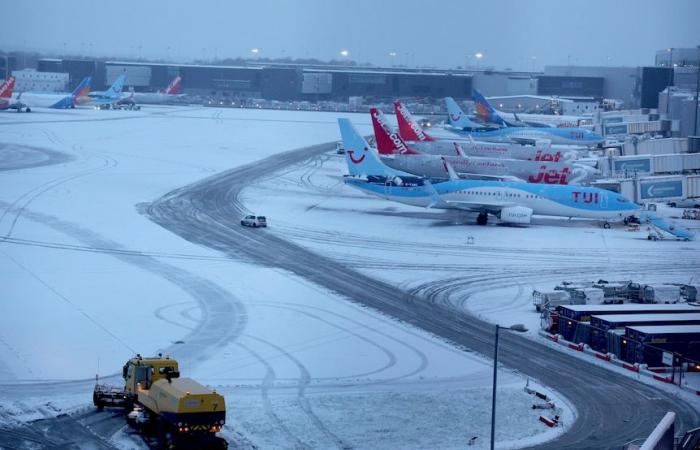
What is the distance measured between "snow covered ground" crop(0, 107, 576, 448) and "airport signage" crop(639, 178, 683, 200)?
7415 millimetres

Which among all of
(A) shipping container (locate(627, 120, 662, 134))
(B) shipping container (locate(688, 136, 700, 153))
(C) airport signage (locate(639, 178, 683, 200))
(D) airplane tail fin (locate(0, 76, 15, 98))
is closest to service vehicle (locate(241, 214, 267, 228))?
(C) airport signage (locate(639, 178, 683, 200))

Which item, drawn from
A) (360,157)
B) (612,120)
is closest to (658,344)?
(360,157)

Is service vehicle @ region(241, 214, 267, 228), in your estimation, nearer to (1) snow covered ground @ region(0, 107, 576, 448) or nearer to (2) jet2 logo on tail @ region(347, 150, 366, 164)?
(1) snow covered ground @ region(0, 107, 576, 448)

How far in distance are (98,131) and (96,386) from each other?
234 feet

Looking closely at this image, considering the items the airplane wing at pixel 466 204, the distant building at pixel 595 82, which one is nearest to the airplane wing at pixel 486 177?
the airplane wing at pixel 466 204

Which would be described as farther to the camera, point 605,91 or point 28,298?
point 605,91

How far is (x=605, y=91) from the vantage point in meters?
143

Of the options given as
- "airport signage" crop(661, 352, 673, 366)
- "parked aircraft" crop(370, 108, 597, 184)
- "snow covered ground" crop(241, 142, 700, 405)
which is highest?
"parked aircraft" crop(370, 108, 597, 184)

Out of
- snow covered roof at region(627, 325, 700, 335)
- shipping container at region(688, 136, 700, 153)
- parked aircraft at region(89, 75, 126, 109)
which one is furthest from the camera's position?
parked aircraft at region(89, 75, 126, 109)

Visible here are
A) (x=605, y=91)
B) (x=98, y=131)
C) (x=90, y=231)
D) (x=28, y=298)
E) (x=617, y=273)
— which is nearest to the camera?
(x=28, y=298)

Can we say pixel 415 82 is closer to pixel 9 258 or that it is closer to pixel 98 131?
pixel 98 131

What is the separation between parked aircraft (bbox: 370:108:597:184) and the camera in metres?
56.9

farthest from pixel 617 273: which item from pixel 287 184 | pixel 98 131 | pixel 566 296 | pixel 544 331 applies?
pixel 98 131

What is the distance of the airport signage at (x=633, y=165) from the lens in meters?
59.7
